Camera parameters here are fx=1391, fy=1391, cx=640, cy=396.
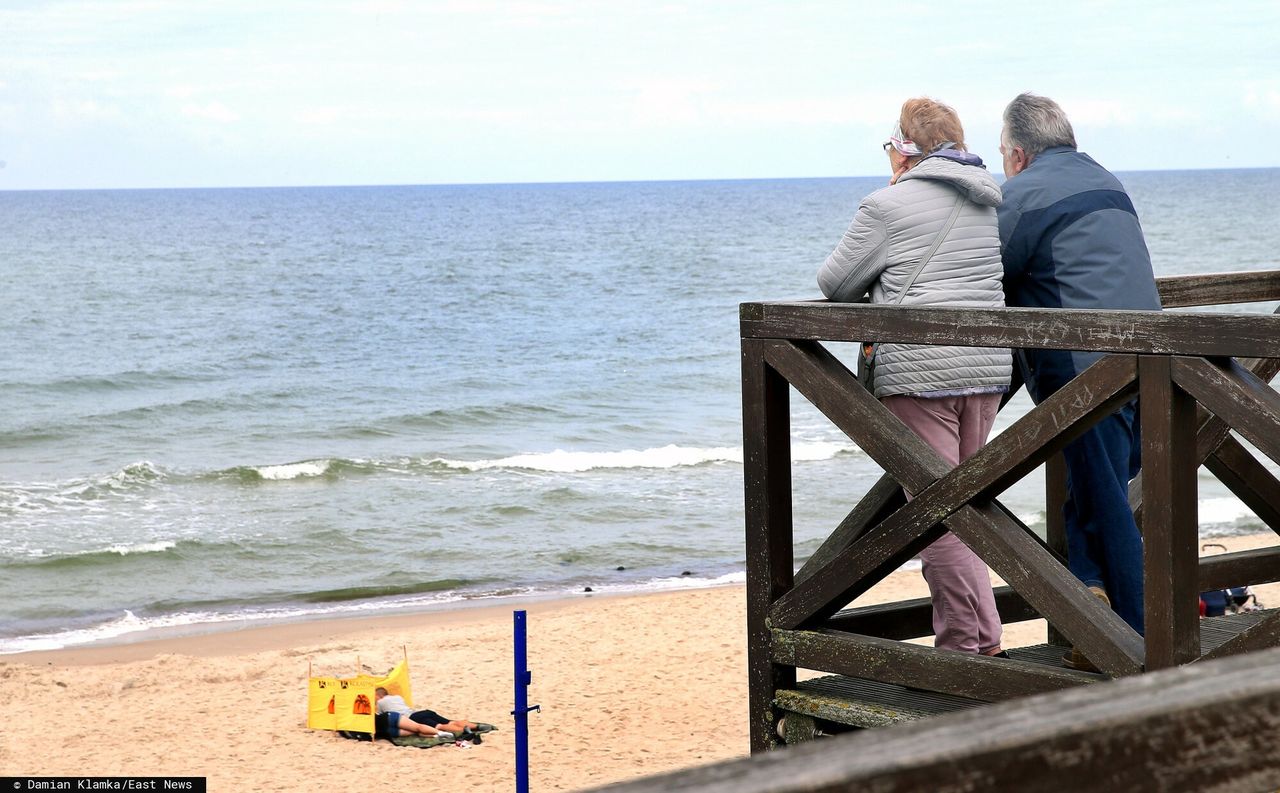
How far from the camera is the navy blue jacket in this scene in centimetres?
365

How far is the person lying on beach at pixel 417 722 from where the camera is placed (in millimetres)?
9070

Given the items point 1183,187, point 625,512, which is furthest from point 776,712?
point 1183,187

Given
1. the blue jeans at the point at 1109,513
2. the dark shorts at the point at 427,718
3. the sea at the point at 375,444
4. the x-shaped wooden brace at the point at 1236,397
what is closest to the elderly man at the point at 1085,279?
the blue jeans at the point at 1109,513

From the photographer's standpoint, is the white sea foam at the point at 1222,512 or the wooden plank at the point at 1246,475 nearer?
the wooden plank at the point at 1246,475

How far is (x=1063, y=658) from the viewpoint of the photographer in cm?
393

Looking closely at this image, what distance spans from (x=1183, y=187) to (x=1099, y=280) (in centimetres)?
14374

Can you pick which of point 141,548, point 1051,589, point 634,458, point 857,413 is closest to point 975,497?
point 1051,589

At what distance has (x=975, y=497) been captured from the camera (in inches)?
133

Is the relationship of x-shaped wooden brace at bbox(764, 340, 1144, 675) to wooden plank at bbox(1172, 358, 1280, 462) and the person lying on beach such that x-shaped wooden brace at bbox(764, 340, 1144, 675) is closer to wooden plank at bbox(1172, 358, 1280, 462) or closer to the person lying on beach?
wooden plank at bbox(1172, 358, 1280, 462)

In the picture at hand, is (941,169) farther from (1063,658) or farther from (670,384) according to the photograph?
(670,384)

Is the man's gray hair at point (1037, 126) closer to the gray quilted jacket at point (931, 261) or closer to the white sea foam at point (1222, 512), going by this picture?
the gray quilted jacket at point (931, 261)

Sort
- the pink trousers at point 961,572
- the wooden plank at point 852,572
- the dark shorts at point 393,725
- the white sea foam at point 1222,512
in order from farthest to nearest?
the white sea foam at point 1222,512 → the dark shorts at point 393,725 → the pink trousers at point 961,572 → the wooden plank at point 852,572

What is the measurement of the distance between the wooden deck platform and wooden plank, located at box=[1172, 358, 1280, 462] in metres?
0.87

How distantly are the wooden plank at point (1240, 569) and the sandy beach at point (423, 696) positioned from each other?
3967mm
